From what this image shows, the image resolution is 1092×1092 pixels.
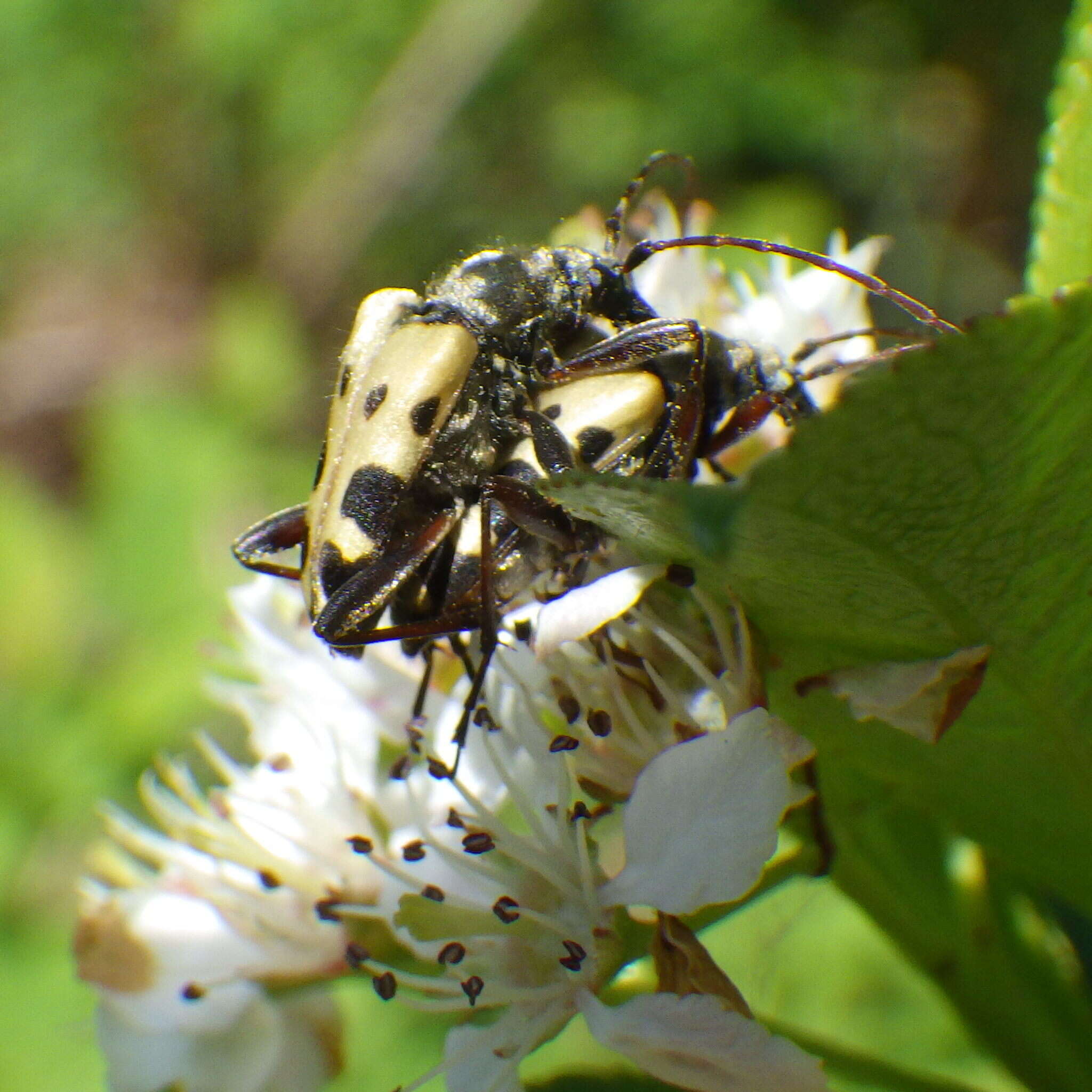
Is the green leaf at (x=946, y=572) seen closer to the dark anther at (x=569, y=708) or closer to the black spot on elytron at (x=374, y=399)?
the dark anther at (x=569, y=708)

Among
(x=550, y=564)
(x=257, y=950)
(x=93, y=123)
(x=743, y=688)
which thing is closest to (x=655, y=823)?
(x=743, y=688)

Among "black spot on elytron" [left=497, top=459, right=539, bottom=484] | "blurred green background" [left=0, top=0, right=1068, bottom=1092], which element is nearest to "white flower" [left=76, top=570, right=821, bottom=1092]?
"black spot on elytron" [left=497, top=459, right=539, bottom=484]

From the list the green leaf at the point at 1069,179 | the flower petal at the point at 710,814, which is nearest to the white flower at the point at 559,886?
the flower petal at the point at 710,814

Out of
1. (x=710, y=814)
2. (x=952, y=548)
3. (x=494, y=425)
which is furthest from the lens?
(x=494, y=425)

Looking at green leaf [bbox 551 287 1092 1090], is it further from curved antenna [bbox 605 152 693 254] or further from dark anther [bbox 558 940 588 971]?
curved antenna [bbox 605 152 693 254]

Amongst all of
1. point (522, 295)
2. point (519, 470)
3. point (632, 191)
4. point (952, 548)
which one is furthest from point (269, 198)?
point (952, 548)

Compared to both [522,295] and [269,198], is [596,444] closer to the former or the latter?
[522,295]

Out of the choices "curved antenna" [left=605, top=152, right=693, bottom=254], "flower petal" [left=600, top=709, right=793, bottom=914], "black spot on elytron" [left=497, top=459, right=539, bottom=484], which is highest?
"curved antenna" [left=605, top=152, right=693, bottom=254]
